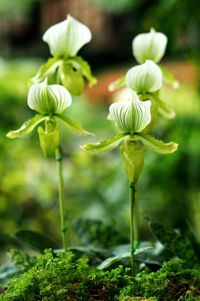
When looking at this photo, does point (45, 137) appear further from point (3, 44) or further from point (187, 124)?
point (3, 44)

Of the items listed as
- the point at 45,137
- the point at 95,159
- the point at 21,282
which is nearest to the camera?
the point at 21,282

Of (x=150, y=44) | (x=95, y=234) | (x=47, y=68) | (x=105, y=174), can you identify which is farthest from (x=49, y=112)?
Answer: (x=105, y=174)

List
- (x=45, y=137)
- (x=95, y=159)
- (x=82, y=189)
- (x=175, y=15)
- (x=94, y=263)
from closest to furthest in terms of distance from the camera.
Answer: (x=45, y=137) → (x=94, y=263) → (x=175, y=15) → (x=82, y=189) → (x=95, y=159)

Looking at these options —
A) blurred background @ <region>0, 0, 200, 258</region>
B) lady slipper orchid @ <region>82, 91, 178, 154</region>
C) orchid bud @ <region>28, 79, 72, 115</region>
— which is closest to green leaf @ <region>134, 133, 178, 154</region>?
lady slipper orchid @ <region>82, 91, 178, 154</region>

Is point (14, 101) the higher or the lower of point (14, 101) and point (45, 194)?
the higher

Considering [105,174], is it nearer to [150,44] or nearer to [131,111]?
[150,44]

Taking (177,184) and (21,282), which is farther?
(177,184)

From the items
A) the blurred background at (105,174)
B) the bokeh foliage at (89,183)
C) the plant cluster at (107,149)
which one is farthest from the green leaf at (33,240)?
the bokeh foliage at (89,183)

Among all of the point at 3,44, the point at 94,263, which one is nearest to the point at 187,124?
the point at 94,263
